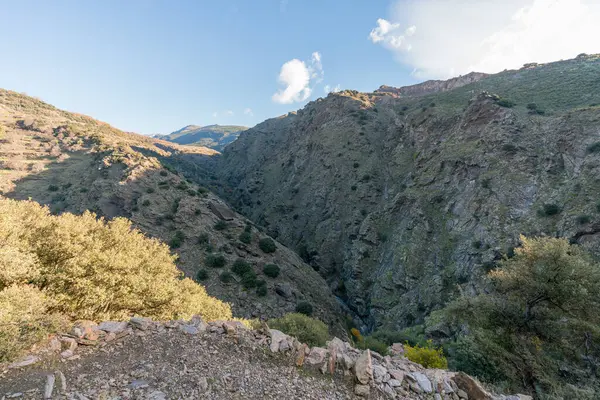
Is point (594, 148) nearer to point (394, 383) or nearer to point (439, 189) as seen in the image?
point (439, 189)

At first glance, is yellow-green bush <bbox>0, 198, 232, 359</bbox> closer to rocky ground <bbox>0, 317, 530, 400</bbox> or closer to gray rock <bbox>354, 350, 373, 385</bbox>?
rocky ground <bbox>0, 317, 530, 400</bbox>

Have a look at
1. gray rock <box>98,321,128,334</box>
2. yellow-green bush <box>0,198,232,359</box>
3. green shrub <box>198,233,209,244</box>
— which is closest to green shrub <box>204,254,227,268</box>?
green shrub <box>198,233,209,244</box>

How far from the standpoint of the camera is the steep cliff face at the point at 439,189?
1117 inches

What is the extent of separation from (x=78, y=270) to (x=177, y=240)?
73.3ft

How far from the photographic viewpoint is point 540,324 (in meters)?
13.7

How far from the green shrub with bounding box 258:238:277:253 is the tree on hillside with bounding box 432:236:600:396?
2633 cm

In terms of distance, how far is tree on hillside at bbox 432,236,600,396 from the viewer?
41.1 ft

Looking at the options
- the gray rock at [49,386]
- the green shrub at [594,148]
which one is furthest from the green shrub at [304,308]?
the green shrub at [594,148]

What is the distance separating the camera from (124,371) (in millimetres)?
7355

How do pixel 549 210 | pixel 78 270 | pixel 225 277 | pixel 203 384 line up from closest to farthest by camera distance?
pixel 203 384 < pixel 78 270 < pixel 549 210 < pixel 225 277

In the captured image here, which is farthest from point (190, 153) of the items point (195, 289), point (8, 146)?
point (195, 289)

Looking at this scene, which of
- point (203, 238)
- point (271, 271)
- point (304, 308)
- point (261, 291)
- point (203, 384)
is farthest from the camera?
point (203, 238)

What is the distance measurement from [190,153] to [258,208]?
255ft

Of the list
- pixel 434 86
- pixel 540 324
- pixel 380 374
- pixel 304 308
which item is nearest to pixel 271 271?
pixel 304 308
